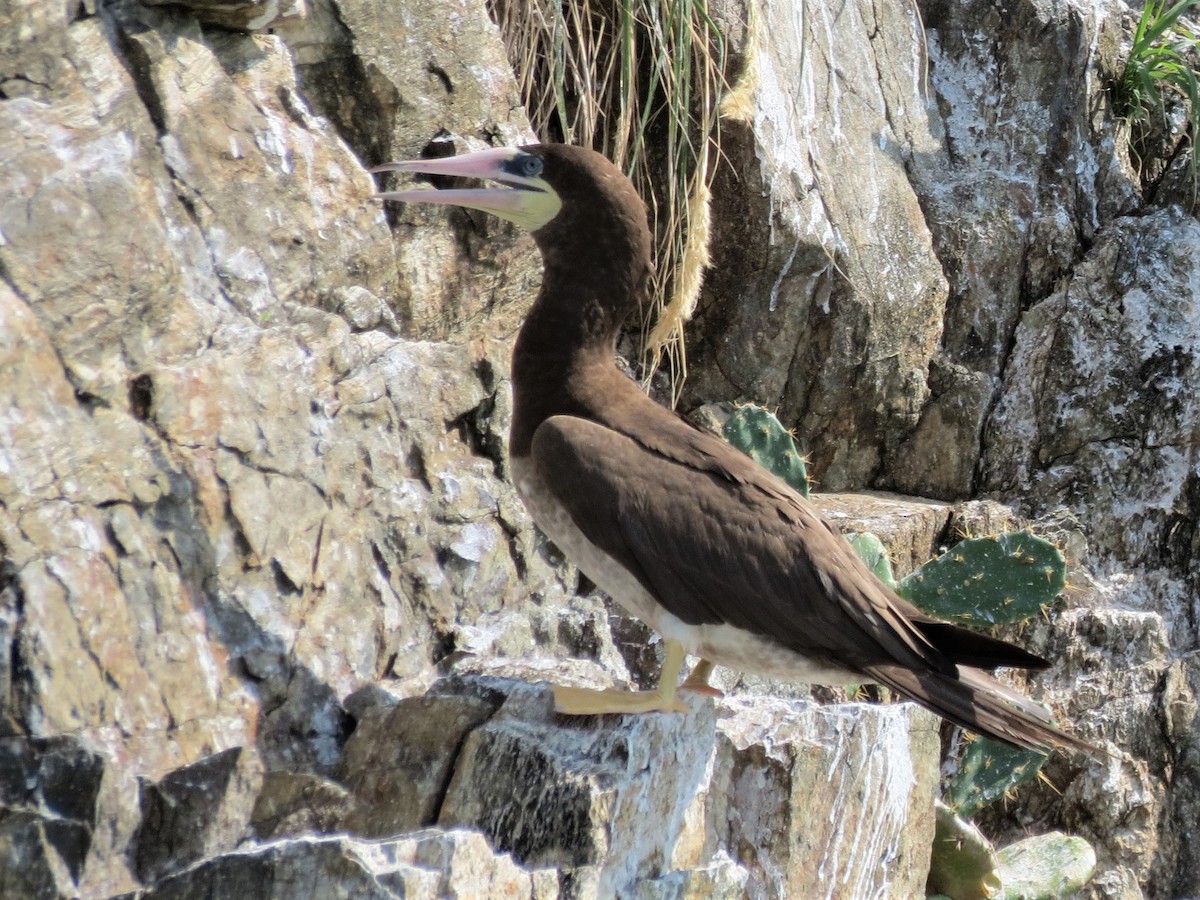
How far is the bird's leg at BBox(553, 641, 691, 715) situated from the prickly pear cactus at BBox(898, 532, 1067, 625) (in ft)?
5.39

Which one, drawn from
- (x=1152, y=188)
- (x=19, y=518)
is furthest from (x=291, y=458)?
(x=1152, y=188)

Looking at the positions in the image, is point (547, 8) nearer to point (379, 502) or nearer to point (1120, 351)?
point (379, 502)

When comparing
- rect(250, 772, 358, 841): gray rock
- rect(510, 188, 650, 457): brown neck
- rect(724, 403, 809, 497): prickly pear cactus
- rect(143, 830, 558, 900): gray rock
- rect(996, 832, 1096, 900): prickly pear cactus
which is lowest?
rect(996, 832, 1096, 900): prickly pear cactus

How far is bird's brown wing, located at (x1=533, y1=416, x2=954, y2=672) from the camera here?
3.80 meters

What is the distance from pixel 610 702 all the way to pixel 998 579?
75.8 inches

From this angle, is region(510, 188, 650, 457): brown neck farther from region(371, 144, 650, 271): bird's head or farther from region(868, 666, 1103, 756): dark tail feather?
region(868, 666, 1103, 756): dark tail feather

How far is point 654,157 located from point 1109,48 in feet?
8.90

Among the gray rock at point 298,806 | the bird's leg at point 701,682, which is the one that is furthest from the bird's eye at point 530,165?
the gray rock at point 298,806

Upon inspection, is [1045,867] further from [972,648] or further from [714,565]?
[714,565]

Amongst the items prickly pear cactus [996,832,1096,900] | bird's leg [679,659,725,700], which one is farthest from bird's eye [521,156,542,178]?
prickly pear cactus [996,832,1096,900]

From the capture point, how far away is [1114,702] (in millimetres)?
6129

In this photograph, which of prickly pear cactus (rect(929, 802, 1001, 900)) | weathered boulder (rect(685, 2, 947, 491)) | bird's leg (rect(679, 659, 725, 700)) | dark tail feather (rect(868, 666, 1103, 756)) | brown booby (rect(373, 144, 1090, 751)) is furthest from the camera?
weathered boulder (rect(685, 2, 947, 491))

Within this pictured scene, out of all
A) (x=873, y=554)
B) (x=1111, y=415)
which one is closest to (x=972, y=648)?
(x=873, y=554)

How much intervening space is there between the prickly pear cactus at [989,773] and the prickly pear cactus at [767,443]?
1.14 meters
